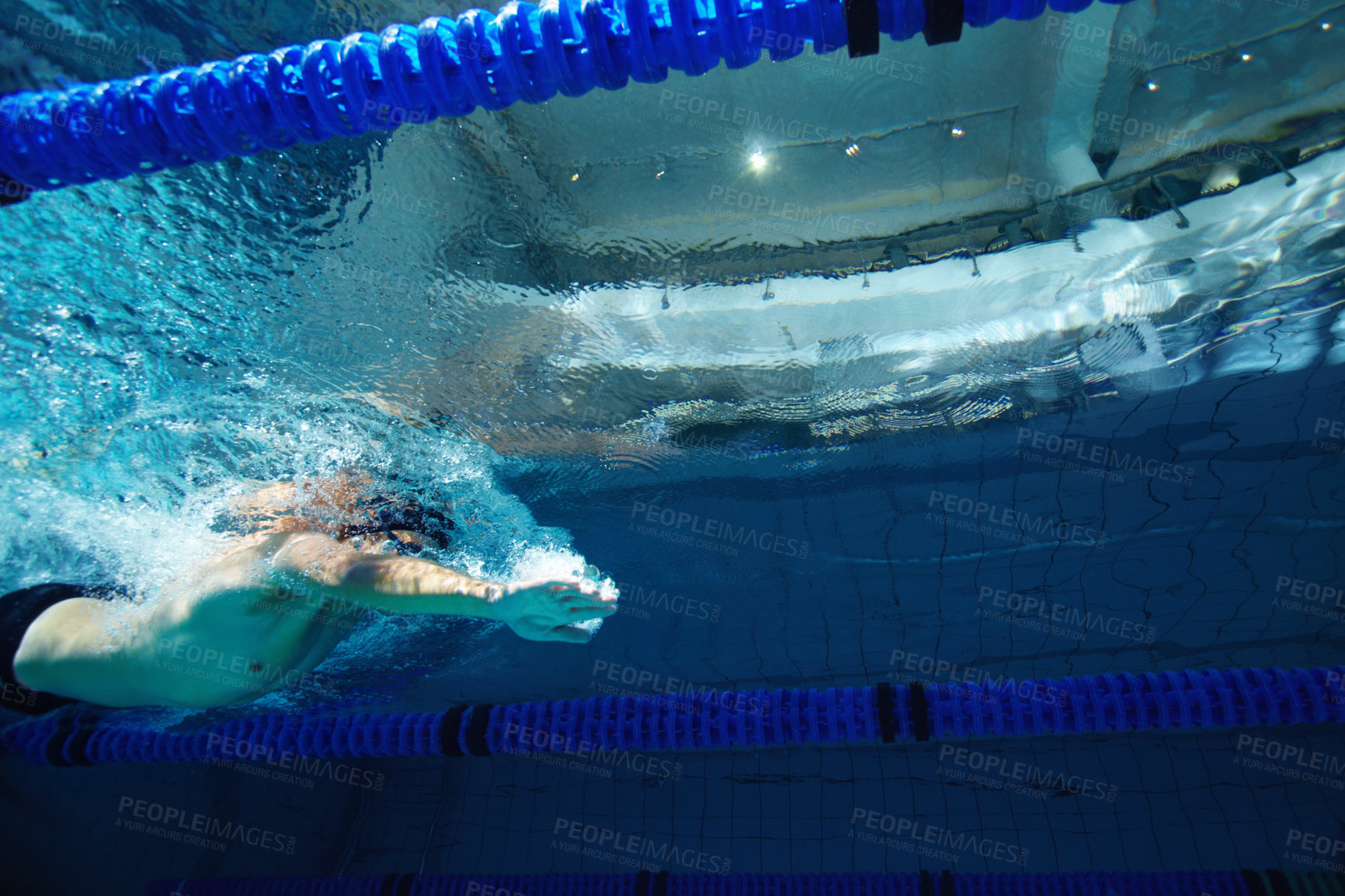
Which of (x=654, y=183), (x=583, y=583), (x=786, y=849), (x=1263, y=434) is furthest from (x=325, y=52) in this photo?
(x=786, y=849)

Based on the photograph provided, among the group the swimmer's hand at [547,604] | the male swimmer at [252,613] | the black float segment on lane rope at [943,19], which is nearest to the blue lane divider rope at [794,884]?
the male swimmer at [252,613]

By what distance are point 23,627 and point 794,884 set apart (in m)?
4.63

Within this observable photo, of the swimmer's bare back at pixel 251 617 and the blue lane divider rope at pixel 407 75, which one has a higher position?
the blue lane divider rope at pixel 407 75

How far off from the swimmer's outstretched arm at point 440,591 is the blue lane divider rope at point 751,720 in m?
1.41

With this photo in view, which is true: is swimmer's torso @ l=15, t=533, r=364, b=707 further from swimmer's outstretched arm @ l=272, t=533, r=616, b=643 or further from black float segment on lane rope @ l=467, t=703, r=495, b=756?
black float segment on lane rope @ l=467, t=703, r=495, b=756

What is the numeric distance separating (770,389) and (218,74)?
2.66 meters

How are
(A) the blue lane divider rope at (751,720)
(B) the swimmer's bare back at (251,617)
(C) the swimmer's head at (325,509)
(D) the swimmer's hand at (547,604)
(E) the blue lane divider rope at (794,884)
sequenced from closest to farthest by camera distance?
(D) the swimmer's hand at (547,604), (B) the swimmer's bare back at (251,617), (A) the blue lane divider rope at (751,720), (E) the blue lane divider rope at (794,884), (C) the swimmer's head at (325,509)

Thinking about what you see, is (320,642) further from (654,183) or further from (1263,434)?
(1263,434)

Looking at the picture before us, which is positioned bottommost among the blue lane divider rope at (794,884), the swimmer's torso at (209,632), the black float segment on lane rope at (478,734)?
the blue lane divider rope at (794,884)

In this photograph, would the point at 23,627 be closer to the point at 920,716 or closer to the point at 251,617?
the point at 251,617

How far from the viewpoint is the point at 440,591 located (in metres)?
2.32

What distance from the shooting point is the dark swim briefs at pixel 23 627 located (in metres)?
3.21

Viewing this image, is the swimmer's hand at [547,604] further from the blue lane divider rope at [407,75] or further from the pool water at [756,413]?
the blue lane divider rope at [407,75]

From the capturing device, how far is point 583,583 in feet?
7.26
